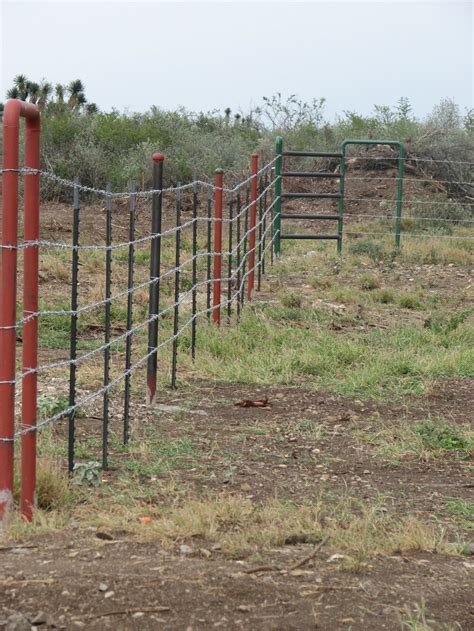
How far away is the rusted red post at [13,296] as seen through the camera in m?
4.54

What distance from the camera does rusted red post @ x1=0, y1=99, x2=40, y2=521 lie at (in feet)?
14.9

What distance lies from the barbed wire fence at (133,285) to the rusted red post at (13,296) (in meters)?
0.02

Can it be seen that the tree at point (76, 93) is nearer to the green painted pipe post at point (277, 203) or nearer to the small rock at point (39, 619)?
the green painted pipe post at point (277, 203)

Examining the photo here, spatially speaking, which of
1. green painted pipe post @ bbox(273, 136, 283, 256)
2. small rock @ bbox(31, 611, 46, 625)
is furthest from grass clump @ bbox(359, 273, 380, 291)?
small rock @ bbox(31, 611, 46, 625)

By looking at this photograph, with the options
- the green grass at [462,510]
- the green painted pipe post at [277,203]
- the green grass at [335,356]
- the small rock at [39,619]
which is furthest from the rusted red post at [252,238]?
the small rock at [39,619]

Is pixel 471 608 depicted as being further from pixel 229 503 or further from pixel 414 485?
pixel 414 485

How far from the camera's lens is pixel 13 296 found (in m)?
4.55

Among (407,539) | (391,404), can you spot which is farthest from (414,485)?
(391,404)

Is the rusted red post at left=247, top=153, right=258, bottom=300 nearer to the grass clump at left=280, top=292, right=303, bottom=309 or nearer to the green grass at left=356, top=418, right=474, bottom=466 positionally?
the grass clump at left=280, top=292, right=303, bottom=309

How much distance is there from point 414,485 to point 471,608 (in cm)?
191

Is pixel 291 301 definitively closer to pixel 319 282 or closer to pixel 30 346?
pixel 319 282

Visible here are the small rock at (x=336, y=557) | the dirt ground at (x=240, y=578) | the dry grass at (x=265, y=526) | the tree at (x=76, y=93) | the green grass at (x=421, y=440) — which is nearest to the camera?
the dirt ground at (x=240, y=578)

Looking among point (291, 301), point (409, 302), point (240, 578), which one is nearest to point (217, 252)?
point (291, 301)

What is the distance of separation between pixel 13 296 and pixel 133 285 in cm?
737
